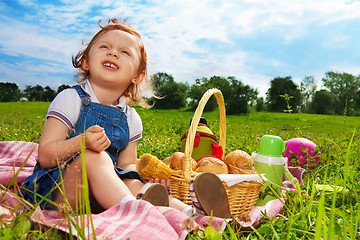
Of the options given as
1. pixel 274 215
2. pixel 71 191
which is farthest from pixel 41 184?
pixel 274 215

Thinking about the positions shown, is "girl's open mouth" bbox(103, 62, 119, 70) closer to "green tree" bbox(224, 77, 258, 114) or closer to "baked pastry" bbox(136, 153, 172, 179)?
"baked pastry" bbox(136, 153, 172, 179)

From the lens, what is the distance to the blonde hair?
265cm

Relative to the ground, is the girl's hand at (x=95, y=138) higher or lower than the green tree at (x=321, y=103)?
lower

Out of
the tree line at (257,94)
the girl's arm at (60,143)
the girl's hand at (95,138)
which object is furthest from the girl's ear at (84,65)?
the tree line at (257,94)

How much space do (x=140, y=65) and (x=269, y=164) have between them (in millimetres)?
1376

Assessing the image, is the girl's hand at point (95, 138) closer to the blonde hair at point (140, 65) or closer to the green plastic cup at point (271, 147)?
the blonde hair at point (140, 65)

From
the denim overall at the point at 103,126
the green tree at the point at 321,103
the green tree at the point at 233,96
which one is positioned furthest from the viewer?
the green tree at the point at 321,103

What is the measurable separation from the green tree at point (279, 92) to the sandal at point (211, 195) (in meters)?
28.5

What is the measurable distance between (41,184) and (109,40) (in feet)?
3.90

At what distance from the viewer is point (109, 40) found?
2463mm

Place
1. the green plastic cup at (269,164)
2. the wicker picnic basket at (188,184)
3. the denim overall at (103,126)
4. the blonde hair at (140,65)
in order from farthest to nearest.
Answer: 1. the blonde hair at (140,65)
2. the green plastic cup at (269,164)
3. the denim overall at (103,126)
4. the wicker picnic basket at (188,184)

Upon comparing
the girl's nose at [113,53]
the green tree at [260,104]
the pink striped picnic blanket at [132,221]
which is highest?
the green tree at [260,104]

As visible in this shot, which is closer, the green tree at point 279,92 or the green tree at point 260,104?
the green tree at point 260,104

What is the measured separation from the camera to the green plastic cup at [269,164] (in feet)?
7.95
